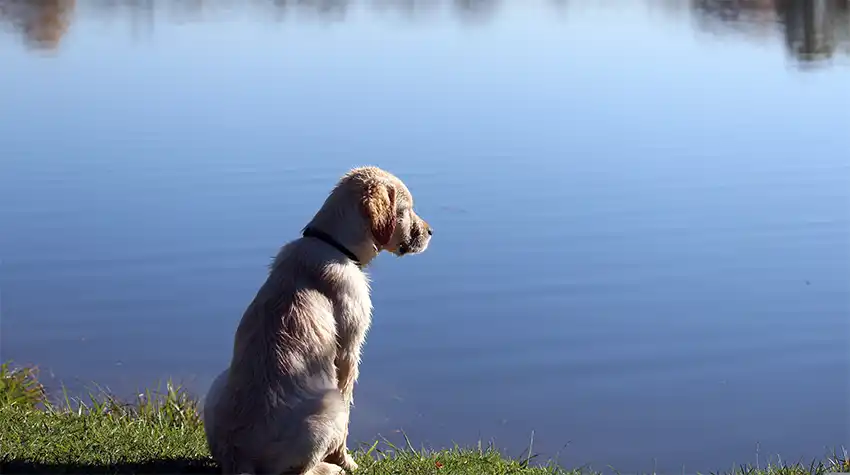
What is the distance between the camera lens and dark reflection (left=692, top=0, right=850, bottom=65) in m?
27.0

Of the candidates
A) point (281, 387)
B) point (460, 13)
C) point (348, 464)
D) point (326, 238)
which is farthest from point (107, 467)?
point (460, 13)

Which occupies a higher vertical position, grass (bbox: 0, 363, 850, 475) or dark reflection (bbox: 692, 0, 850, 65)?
dark reflection (bbox: 692, 0, 850, 65)

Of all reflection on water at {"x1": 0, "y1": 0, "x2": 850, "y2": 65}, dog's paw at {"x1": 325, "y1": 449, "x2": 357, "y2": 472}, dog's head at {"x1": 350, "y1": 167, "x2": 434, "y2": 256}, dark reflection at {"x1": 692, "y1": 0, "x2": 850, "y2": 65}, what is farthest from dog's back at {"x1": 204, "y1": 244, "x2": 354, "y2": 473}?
reflection on water at {"x1": 0, "y1": 0, "x2": 850, "y2": 65}

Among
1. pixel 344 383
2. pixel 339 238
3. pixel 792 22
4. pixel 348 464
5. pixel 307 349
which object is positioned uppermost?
pixel 792 22

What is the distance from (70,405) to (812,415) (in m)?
5.52

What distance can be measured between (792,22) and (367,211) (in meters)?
26.3

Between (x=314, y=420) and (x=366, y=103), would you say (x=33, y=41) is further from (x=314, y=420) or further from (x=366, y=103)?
(x=314, y=420)

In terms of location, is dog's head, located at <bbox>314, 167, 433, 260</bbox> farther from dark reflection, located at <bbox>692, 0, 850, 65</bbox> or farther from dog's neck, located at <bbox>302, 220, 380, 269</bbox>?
dark reflection, located at <bbox>692, 0, 850, 65</bbox>

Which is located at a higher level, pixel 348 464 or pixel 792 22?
pixel 792 22

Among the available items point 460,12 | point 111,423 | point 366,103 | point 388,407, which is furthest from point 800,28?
point 111,423

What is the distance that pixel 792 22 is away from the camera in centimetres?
3072

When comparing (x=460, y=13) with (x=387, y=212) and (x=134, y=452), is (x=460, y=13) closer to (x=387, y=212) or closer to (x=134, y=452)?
(x=387, y=212)

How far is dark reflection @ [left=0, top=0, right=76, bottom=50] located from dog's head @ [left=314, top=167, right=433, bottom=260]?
71.0 feet

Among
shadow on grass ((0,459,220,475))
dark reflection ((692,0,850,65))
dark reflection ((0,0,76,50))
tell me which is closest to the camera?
shadow on grass ((0,459,220,475))
